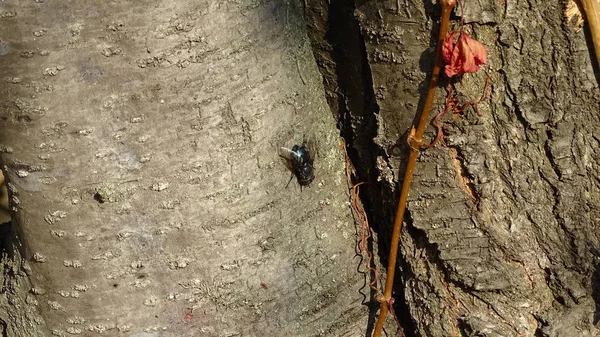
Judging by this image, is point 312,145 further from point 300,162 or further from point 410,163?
point 410,163

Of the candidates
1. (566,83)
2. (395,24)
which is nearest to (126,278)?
(395,24)

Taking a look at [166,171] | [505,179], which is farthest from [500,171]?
[166,171]

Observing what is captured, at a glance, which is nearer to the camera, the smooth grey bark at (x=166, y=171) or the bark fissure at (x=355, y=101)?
the smooth grey bark at (x=166, y=171)

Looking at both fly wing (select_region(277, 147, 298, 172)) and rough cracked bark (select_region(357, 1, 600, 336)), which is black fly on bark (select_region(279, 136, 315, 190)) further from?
rough cracked bark (select_region(357, 1, 600, 336))

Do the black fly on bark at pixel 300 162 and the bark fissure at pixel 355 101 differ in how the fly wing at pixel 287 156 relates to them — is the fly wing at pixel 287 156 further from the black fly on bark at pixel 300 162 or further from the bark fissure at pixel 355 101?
the bark fissure at pixel 355 101

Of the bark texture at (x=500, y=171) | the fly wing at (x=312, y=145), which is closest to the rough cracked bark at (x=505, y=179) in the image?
the bark texture at (x=500, y=171)

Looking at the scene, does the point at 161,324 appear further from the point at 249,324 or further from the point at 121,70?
the point at 121,70
